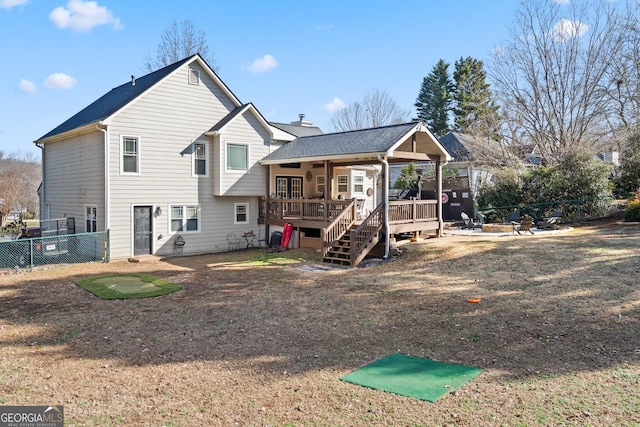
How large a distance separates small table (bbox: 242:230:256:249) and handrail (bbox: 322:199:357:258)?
5.24 meters

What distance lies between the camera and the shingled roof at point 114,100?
16641 millimetres

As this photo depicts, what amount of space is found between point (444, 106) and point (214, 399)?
54.5m

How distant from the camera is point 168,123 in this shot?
16.9 m

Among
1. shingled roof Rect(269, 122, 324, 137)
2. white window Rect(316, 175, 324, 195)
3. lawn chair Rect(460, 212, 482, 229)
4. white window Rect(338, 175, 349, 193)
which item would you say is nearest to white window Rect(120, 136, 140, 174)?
white window Rect(316, 175, 324, 195)

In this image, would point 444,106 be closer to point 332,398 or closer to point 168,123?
point 168,123

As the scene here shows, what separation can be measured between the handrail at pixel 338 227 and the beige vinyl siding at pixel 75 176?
8.10 m

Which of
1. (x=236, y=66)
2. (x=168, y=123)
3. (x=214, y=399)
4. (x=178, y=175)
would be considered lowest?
(x=214, y=399)

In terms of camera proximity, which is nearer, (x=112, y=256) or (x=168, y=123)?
(x=112, y=256)

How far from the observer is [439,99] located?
178 feet

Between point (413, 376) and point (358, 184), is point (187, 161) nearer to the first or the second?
point (358, 184)

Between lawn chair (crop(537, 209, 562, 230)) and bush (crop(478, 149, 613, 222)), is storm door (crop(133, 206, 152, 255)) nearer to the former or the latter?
lawn chair (crop(537, 209, 562, 230))

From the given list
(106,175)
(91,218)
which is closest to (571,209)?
(106,175)

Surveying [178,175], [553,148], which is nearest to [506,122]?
[553,148]

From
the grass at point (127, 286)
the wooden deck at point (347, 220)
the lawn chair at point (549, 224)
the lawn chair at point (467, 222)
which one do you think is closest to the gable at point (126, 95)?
the wooden deck at point (347, 220)
